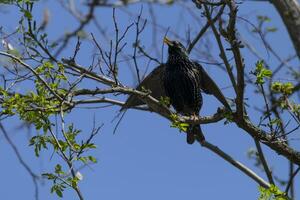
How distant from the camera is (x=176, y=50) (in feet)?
22.2

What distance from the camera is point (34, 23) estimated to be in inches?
173

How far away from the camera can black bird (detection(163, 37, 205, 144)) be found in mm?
6594

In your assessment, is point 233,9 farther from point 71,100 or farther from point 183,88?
point 183,88

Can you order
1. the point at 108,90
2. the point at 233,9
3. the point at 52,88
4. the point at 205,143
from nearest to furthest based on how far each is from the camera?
the point at 233,9
the point at 52,88
the point at 108,90
the point at 205,143

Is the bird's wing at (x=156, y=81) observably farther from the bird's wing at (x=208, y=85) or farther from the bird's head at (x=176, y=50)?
the bird's wing at (x=208, y=85)

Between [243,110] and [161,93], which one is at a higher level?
[161,93]

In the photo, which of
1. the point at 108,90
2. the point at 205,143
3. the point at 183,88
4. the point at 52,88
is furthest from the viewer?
the point at 183,88

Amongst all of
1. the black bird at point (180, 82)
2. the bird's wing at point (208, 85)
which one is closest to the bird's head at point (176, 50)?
the black bird at point (180, 82)

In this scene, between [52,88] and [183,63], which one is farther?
[183,63]

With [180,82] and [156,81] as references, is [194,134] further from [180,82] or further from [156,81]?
[156,81]

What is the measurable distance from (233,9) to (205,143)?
6.76ft

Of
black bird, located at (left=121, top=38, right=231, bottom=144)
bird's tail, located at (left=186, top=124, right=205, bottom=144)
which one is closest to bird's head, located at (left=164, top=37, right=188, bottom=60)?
black bird, located at (left=121, top=38, right=231, bottom=144)

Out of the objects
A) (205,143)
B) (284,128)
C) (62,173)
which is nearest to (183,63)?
(205,143)

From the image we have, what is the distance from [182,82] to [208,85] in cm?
40
